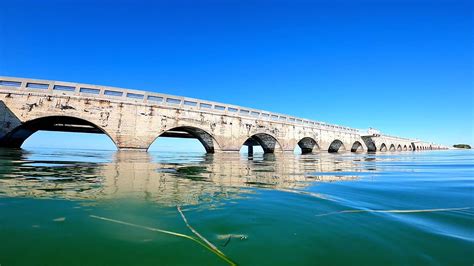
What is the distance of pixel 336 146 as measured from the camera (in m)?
30.7

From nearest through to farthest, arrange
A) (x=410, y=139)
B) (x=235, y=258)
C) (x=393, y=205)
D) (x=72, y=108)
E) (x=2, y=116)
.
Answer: (x=235, y=258)
(x=393, y=205)
(x=2, y=116)
(x=72, y=108)
(x=410, y=139)

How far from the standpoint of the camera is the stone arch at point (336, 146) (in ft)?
98.8

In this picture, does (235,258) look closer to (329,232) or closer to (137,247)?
(137,247)

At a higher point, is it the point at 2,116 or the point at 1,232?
the point at 2,116

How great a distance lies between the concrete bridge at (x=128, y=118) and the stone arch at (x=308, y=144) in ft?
12.3

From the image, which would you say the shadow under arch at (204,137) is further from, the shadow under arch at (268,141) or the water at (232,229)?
the water at (232,229)

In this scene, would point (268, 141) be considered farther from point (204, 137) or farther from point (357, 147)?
point (357, 147)

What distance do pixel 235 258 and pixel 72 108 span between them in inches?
571

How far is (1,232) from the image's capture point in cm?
129

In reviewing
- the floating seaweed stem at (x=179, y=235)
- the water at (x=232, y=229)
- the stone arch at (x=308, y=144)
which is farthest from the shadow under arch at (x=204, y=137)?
the floating seaweed stem at (x=179, y=235)

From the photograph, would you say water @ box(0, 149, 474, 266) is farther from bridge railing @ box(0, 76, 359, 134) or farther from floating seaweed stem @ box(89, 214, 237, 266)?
bridge railing @ box(0, 76, 359, 134)

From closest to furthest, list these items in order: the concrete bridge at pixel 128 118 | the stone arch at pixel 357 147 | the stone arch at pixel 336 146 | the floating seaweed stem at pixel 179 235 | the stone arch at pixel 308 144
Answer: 1. the floating seaweed stem at pixel 179 235
2. the concrete bridge at pixel 128 118
3. the stone arch at pixel 308 144
4. the stone arch at pixel 336 146
5. the stone arch at pixel 357 147

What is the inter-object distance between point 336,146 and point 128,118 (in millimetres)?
25703

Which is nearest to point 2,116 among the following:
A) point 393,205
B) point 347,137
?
point 393,205
